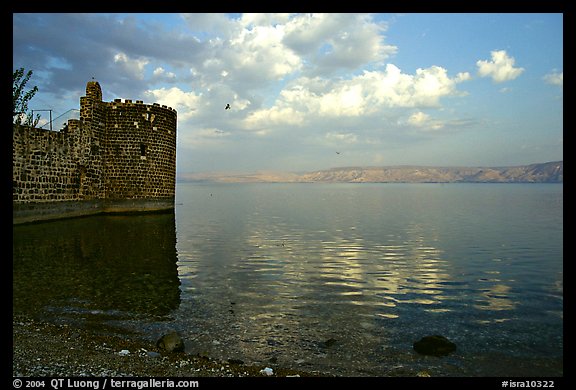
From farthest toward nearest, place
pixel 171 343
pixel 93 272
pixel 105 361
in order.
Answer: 1. pixel 93 272
2. pixel 171 343
3. pixel 105 361

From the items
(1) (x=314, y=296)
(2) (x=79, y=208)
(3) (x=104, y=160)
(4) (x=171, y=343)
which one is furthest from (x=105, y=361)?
(3) (x=104, y=160)

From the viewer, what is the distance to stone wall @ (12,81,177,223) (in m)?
22.8

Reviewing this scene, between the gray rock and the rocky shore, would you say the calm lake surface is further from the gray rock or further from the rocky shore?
the rocky shore

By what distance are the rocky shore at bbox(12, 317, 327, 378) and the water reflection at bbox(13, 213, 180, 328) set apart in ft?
5.61

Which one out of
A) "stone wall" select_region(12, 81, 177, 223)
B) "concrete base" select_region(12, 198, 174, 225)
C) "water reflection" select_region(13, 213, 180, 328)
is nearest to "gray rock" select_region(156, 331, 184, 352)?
"water reflection" select_region(13, 213, 180, 328)

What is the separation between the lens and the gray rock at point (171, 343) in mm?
6578

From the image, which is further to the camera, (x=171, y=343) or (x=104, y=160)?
(x=104, y=160)

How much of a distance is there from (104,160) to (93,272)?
56.2 ft

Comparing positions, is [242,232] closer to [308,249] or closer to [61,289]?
[308,249]

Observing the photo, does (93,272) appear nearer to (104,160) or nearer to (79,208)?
(79,208)

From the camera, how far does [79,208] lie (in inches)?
1006

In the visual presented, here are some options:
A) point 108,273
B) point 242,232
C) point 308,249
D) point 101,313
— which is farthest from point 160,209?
point 101,313

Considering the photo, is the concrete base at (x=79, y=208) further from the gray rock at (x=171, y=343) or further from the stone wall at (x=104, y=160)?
the gray rock at (x=171, y=343)

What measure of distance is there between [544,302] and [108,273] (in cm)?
1208
